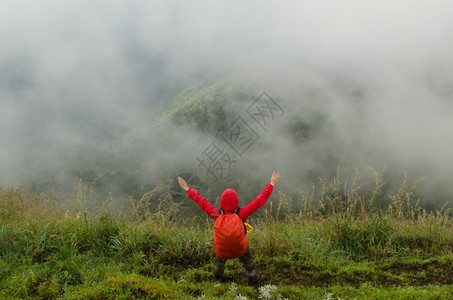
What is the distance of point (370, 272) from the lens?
4969 millimetres

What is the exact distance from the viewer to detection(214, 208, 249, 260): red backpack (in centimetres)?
436

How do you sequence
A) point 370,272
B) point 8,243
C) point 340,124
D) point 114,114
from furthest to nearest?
1. point 114,114
2. point 340,124
3. point 8,243
4. point 370,272

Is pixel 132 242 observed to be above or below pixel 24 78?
below

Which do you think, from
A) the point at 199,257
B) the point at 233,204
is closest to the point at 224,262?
the point at 199,257

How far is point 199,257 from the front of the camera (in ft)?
17.8

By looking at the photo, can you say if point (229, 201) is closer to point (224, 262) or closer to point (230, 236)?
point (230, 236)

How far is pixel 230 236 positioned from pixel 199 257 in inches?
Answer: 55.6

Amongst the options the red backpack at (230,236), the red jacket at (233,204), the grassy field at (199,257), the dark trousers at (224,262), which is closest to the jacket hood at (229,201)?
the red jacket at (233,204)

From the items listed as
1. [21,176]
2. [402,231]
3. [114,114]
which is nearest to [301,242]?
[402,231]

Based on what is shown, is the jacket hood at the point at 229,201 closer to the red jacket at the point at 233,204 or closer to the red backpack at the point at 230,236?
the red jacket at the point at 233,204

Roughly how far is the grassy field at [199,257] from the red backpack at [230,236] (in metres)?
0.49

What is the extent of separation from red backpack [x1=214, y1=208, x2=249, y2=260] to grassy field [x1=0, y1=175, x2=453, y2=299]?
0.49 meters

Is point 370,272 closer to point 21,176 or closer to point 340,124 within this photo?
point 21,176

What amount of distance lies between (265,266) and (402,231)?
319cm
